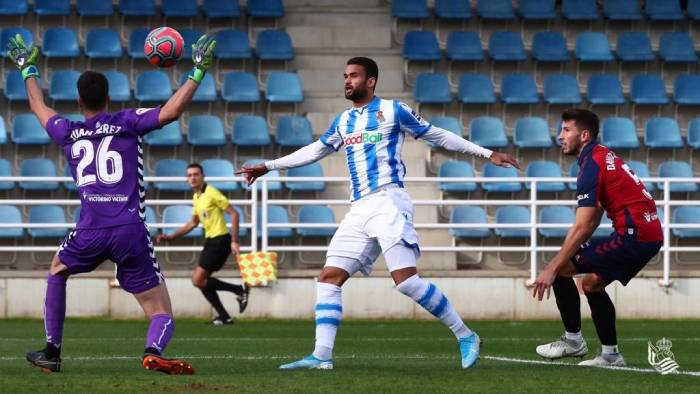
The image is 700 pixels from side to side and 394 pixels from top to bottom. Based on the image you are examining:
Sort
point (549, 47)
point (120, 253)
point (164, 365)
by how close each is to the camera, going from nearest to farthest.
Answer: point (164, 365) → point (120, 253) → point (549, 47)

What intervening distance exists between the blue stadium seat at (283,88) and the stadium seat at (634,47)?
19.0 ft

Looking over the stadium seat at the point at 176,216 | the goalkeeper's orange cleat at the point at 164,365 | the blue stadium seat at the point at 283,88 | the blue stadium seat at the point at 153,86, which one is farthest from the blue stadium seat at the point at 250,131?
the goalkeeper's orange cleat at the point at 164,365

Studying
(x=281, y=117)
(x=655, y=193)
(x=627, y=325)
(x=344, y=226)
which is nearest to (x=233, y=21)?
(x=281, y=117)

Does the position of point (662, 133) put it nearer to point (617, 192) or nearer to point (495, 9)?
point (495, 9)

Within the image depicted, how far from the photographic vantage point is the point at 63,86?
21.6 metres

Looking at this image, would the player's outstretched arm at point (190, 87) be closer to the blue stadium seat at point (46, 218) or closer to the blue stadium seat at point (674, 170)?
the blue stadium seat at point (46, 218)

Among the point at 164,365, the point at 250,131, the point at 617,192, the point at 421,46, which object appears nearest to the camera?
the point at 164,365

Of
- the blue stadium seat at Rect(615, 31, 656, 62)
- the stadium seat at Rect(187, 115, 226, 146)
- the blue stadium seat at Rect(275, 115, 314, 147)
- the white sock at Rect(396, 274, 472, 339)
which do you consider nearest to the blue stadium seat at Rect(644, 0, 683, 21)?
the blue stadium seat at Rect(615, 31, 656, 62)

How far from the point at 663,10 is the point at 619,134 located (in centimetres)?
372

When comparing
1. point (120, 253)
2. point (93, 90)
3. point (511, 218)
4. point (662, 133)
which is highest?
point (662, 133)

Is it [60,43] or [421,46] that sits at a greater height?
[421,46]

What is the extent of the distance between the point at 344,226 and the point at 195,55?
5.53ft

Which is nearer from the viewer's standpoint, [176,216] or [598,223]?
[598,223]

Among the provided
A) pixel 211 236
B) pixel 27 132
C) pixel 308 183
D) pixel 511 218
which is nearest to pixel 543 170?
pixel 511 218
